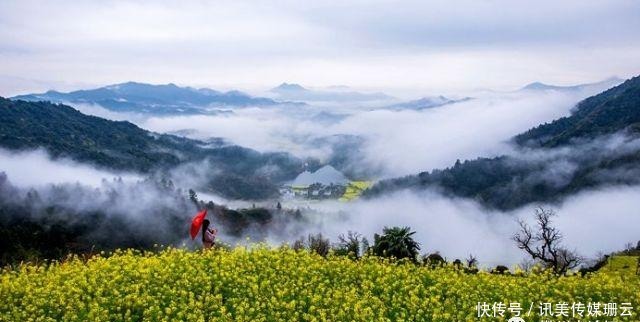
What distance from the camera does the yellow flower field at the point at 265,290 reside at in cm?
2056

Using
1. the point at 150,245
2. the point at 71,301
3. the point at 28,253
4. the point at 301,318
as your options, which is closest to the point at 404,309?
the point at 301,318

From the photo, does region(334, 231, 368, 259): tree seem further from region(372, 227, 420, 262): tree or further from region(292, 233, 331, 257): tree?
region(372, 227, 420, 262): tree

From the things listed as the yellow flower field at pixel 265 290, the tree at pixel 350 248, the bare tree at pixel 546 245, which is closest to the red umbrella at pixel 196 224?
the yellow flower field at pixel 265 290

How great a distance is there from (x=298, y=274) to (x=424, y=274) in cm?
563

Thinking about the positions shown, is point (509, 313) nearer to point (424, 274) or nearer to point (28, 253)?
point (424, 274)

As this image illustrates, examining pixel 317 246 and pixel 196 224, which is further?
pixel 317 246

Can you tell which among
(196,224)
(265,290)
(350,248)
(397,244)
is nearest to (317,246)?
(397,244)

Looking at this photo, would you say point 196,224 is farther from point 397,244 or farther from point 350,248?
point 350,248

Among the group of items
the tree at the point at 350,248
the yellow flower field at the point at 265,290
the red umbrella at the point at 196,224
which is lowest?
the tree at the point at 350,248

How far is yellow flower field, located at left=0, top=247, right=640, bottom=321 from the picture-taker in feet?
67.5

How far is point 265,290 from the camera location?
22.7 metres

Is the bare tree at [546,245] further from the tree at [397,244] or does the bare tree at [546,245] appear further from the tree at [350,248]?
the tree at [350,248]

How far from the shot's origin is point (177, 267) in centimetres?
2516

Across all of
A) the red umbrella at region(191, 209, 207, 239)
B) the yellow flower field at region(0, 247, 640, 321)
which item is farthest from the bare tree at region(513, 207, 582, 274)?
the red umbrella at region(191, 209, 207, 239)
